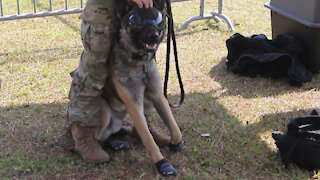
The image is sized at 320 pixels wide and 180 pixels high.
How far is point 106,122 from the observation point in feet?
12.0

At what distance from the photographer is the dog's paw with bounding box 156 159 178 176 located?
3471 mm

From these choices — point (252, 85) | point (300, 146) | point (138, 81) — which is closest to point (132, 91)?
point (138, 81)

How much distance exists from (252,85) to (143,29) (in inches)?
103

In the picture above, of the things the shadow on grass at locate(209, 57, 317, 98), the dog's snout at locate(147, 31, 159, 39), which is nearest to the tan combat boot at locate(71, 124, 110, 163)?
the dog's snout at locate(147, 31, 159, 39)

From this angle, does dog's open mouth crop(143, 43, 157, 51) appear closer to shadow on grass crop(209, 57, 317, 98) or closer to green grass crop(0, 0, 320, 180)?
green grass crop(0, 0, 320, 180)

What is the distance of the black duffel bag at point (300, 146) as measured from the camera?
3490mm

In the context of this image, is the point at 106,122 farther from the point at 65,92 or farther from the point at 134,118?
the point at 65,92

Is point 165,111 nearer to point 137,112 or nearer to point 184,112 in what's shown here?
point 137,112

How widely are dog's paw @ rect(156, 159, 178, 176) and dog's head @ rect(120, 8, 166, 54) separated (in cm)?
88

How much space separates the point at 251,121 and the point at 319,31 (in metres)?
1.64

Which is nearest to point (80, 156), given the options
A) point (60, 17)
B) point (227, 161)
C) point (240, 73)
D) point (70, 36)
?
point (227, 161)

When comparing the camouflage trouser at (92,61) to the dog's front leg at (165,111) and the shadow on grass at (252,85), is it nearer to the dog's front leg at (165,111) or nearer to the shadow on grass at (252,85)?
the dog's front leg at (165,111)

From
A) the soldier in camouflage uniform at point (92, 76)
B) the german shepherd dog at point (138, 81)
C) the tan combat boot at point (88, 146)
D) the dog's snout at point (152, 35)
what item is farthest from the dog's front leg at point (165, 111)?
the dog's snout at point (152, 35)

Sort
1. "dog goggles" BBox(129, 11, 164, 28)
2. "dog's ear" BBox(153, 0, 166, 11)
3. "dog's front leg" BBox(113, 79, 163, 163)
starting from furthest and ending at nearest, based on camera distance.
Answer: "dog's front leg" BBox(113, 79, 163, 163) < "dog's ear" BBox(153, 0, 166, 11) < "dog goggles" BBox(129, 11, 164, 28)
